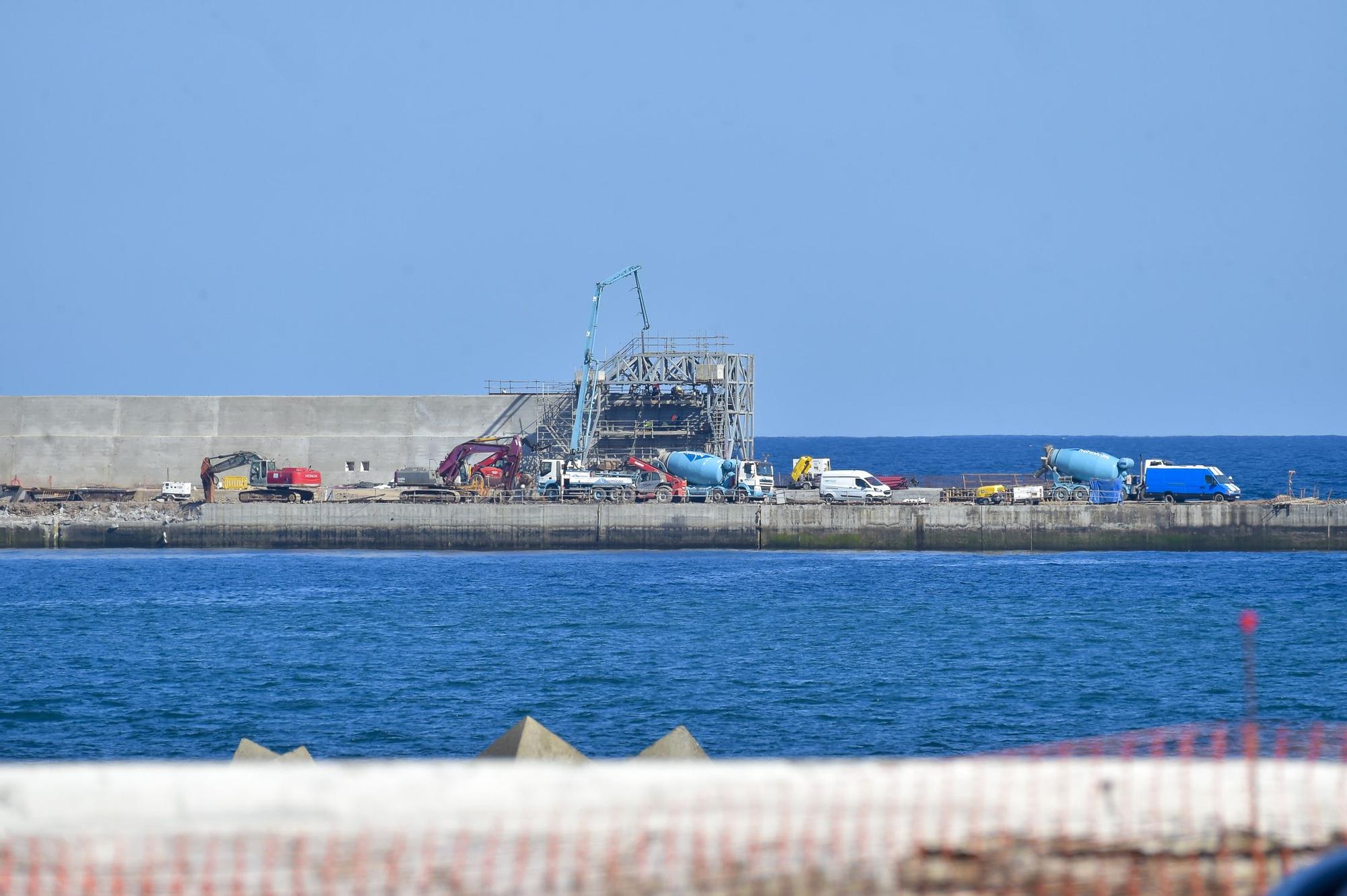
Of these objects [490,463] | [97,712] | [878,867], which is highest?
[490,463]

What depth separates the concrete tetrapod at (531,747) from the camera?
45.6 feet

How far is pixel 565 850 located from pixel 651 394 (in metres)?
66.1

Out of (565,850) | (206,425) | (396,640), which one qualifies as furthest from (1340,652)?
(206,425)

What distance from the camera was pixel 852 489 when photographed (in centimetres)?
6562

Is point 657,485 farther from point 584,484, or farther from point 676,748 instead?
point 676,748

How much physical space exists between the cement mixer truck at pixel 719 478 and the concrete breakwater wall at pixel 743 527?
9.94 ft

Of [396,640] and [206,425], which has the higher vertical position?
[206,425]

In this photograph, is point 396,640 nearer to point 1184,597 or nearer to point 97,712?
point 97,712

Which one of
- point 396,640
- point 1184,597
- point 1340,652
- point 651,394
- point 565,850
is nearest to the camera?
point 565,850

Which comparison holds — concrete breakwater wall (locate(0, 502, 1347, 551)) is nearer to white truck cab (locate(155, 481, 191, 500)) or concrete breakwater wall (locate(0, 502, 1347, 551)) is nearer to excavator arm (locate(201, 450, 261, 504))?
excavator arm (locate(201, 450, 261, 504))

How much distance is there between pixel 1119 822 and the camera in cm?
755

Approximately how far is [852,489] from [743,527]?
670 centimetres

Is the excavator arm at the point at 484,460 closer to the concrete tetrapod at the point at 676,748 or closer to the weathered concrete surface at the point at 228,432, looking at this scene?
the weathered concrete surface at the point at 228,432

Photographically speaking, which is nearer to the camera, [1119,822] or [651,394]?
[1119,822]
